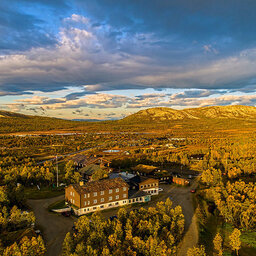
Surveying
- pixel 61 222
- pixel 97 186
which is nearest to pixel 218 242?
pixel 97 186

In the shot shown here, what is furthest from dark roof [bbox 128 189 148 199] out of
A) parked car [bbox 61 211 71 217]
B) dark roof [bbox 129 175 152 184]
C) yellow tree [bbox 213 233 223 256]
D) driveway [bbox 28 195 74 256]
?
yellow tree [bbox 213 233 223 256]

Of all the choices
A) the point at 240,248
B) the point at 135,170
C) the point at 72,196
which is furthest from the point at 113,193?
the point at 135,170

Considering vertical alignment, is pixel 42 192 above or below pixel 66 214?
below

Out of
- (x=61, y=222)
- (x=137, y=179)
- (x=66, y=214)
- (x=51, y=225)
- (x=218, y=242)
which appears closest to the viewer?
(x=218, y=242)

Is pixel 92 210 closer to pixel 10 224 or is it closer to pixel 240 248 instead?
pixel 10 224

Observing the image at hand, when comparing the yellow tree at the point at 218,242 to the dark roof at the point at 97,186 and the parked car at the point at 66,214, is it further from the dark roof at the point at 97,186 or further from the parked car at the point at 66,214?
the parked car at the point at 66,214

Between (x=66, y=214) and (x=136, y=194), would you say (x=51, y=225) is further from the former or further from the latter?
(x=136, y=194)

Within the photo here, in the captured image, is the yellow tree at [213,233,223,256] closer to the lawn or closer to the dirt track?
the dirt track

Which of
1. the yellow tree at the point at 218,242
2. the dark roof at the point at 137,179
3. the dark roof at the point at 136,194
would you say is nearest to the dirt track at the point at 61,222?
the dark roof at the point at 136,194
